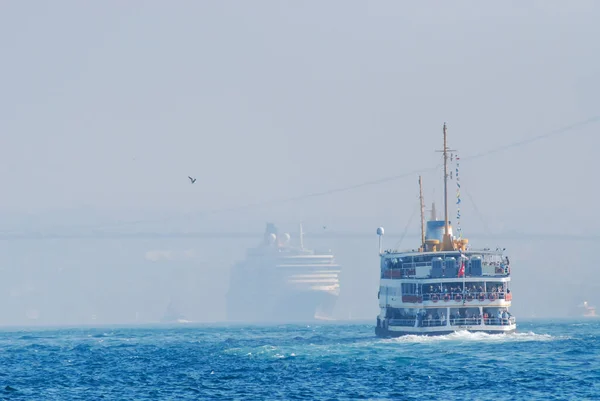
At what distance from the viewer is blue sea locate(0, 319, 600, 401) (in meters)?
74.3

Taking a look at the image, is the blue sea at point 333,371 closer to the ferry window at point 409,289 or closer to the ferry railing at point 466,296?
the ferry railing at point 466,296

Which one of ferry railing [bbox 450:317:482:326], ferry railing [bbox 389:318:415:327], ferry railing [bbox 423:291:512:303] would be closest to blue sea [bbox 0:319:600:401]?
ferry railing [bbox 450:317:482:326]

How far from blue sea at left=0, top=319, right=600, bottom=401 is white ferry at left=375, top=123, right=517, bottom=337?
1398 mm

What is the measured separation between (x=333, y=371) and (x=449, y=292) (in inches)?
990

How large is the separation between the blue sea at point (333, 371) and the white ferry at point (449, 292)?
55.0 inches

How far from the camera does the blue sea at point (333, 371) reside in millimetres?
74312

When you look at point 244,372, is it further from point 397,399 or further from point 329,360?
point 397,399

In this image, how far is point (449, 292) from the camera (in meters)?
110

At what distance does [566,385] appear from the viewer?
75.3 metres

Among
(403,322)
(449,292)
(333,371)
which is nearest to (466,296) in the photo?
(449,292)

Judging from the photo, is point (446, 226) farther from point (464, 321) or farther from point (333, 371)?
point (333, 371)

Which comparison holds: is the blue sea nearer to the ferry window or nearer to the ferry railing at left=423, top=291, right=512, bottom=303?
the ferry railing at left=423, top=291, right=512, bottom=303

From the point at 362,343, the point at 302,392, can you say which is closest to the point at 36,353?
the point at 362,343

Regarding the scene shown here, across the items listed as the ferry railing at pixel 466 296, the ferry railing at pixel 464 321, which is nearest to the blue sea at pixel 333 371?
the ferry railing at pixel 464 321
